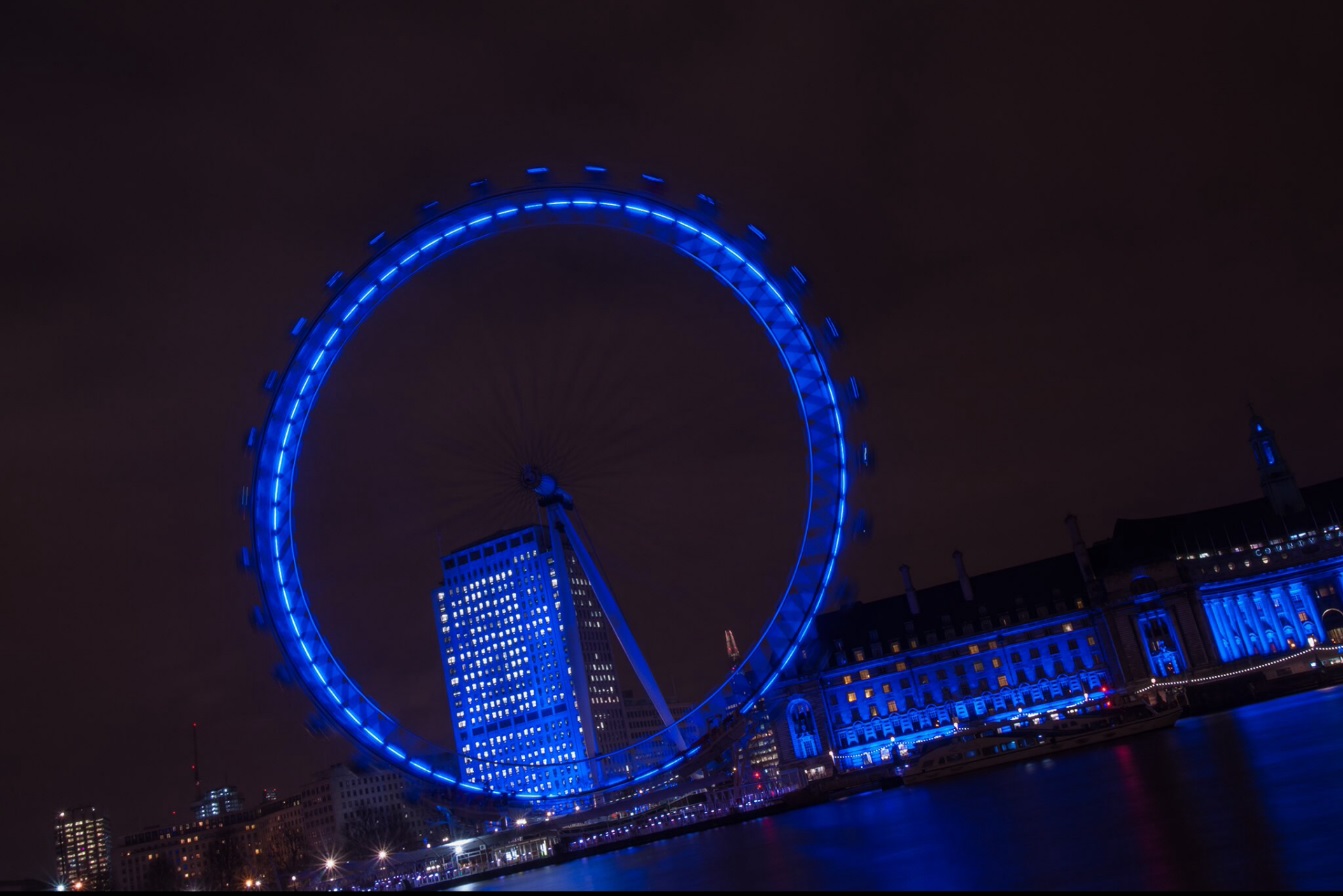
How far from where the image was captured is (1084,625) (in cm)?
9488

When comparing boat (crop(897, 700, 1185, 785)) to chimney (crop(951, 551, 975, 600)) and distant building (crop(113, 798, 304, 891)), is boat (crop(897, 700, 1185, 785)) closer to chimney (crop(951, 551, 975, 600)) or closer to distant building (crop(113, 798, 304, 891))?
chimney (crop(951, 551, 975, 600))

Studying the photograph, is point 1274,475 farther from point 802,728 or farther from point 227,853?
point 227,853

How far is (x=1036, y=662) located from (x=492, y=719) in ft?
214

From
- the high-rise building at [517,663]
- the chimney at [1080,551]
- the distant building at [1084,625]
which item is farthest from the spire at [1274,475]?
the high-rise building at [517,663]

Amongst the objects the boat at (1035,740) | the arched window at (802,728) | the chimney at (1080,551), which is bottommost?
the boat at (1035,740)

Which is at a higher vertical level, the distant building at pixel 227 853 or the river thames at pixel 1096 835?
the distant building at pixel 227 853

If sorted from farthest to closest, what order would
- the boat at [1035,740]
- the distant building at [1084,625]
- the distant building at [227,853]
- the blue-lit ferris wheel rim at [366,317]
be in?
the distant building at [227,853] → the distant building at [1084,625] → the boat at [1035,740] → the blue-lit ferris wheel rim at [366,317]

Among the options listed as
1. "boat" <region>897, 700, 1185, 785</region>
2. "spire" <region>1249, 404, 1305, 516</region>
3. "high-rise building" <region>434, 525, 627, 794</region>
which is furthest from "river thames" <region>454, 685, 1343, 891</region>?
"high-rise building" <region>434, 525, 627, 794</region>

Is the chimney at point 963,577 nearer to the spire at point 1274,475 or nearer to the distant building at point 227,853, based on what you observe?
the spire at point 1274,475

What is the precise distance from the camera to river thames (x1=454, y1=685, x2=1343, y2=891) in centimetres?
1534

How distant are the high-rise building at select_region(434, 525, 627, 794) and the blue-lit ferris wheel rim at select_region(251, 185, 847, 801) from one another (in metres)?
76.0

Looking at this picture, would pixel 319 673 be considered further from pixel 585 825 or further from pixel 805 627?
pixel 585 825

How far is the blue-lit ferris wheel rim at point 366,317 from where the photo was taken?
139ft

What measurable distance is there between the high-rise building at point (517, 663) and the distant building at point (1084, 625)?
Answer: 29804 mm
